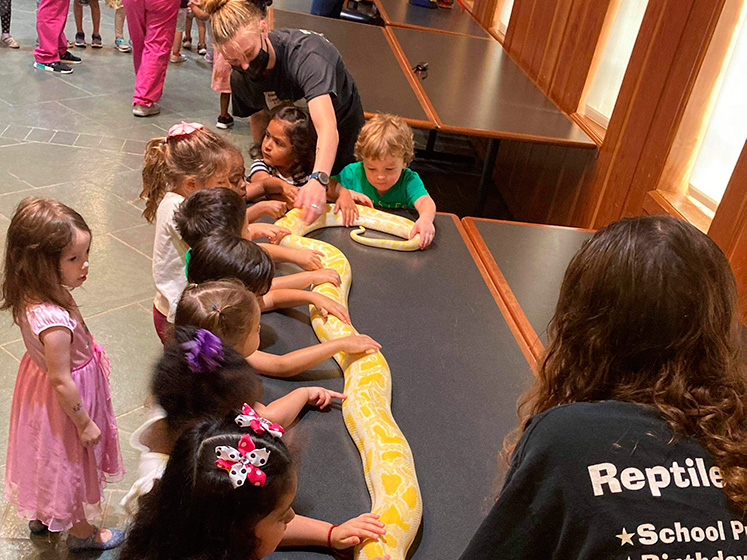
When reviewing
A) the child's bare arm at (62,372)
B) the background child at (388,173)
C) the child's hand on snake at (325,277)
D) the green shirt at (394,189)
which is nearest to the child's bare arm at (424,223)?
the background child at (388,173)

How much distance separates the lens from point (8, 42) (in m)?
7.41

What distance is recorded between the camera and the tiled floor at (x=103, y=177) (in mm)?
3039

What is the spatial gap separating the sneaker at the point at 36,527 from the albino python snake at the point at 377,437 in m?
1.21

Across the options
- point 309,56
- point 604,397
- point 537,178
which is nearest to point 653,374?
point 604,397

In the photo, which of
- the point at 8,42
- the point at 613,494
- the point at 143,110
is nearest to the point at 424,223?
the point at 613,494

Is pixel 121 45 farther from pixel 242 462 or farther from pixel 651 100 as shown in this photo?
pixel 242 462

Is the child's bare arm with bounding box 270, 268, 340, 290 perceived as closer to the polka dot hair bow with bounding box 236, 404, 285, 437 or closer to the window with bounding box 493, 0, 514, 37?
the polka dot hair bow with bounding box 236, 404, 285, 437

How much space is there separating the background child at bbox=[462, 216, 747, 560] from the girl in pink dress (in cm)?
137

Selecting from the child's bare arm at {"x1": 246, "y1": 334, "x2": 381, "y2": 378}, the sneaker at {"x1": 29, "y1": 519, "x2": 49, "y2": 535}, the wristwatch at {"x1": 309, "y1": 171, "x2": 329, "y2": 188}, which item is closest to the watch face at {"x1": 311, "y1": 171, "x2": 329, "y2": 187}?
the wristwatch at {"x1": 309, "y1": 171, "x2": 329, "y2": 188}

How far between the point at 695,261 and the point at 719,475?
0.35 metres

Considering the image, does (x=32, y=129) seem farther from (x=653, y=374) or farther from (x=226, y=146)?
(x=653, y=374)

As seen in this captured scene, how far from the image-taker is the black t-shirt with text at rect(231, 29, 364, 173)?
3043 mm

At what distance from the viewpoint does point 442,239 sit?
10.1ft

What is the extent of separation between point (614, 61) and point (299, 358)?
130 inches
